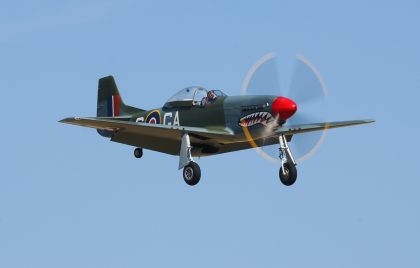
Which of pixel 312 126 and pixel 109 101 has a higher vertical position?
pixel 109 101

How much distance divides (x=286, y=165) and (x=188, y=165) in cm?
310

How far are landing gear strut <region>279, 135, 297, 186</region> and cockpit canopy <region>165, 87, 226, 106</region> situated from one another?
2520mm

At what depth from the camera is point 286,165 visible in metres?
30.7

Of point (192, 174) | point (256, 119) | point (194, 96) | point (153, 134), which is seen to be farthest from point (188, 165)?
point (256, 119)

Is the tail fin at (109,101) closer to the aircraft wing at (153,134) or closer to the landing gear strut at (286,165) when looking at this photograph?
the aircraft wing at (153,134)

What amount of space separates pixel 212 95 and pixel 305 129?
316cm

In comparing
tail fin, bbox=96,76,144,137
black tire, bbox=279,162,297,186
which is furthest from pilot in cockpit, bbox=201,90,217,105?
tail fin, bbox=96,76,144,137

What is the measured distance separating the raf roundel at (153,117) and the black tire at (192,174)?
10.1 ft

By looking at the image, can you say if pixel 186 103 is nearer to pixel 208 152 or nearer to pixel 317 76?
pixel 208 152

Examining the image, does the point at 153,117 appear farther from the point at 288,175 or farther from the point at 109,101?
the point at 288,175

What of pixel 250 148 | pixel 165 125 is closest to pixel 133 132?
pixel 165 125

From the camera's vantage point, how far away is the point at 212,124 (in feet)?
101

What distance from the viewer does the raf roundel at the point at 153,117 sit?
1293 inches

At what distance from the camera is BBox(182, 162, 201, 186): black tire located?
3002cm
